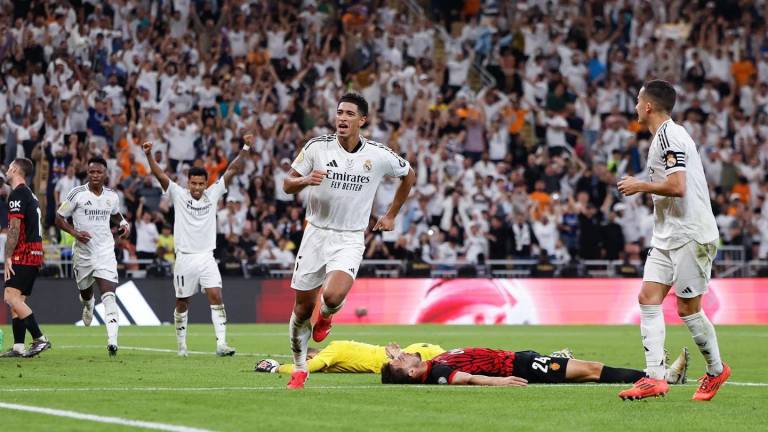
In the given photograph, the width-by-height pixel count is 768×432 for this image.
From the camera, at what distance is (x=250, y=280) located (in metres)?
29.1

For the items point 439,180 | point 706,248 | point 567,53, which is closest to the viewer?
point 706,248

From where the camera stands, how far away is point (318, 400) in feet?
36.8

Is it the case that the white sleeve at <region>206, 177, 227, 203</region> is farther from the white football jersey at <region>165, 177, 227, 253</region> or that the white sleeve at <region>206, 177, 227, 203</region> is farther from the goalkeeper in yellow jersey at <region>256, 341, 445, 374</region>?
the goalkeeper in yellow jersey at <region>256, 341, 445, 374</region>

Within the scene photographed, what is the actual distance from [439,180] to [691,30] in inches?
452

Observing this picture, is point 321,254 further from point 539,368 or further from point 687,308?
point 687,308

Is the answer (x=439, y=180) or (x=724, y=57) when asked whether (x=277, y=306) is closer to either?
(x=439, y=180)

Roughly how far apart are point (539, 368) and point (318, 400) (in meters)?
2.77

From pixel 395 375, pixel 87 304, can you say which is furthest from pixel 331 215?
pixel 87 304

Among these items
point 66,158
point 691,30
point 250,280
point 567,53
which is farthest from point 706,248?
point 691,30

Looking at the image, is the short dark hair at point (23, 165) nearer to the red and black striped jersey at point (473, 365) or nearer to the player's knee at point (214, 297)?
the player's knee at point (214, 297)

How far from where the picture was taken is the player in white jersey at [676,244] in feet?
37.3

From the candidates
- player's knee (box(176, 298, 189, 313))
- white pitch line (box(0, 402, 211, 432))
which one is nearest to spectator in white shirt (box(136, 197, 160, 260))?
player's knee (box(176, 298, 189, 313))

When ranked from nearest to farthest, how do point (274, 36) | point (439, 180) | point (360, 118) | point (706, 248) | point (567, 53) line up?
point (706, 248) → point (360, 118) → point (439, 180) → point (274, 36) → point (567, 53)

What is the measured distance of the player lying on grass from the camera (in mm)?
13023
